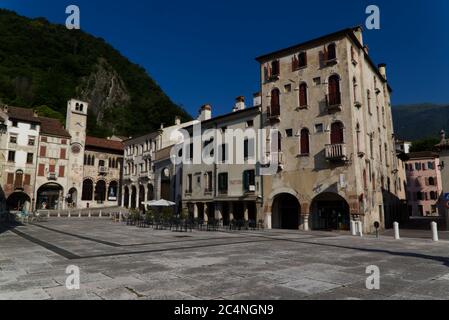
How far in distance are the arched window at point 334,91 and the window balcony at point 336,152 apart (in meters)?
3.55

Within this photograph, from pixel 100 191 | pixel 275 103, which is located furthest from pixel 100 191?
pixel 275 103

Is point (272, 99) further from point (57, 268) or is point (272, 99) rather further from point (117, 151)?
point (117, 151)

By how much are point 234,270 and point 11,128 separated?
5422cm

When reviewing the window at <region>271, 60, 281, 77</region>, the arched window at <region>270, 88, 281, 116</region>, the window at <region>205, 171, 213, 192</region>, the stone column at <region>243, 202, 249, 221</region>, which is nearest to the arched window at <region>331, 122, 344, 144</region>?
the arched window at <region>270, 88, 281, 116</region>

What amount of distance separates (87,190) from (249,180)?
135 feet

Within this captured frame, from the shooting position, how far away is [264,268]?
9031mm

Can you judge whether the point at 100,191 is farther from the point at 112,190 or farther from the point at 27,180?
the point at 27,180

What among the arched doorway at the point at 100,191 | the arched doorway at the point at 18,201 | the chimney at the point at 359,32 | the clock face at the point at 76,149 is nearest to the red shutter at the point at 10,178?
the arched doorway at the point at 18,201

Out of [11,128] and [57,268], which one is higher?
[11,128]

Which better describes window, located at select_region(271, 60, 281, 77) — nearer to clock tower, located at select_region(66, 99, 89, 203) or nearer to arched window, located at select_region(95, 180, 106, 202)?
clock tower, located at select_region(66, 99, 89, 203)

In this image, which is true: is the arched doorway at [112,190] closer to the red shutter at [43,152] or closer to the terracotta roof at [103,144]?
the terracotta roof at [103,144]

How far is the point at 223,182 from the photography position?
32531 mm

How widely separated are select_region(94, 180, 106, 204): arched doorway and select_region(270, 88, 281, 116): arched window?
4420 cm
